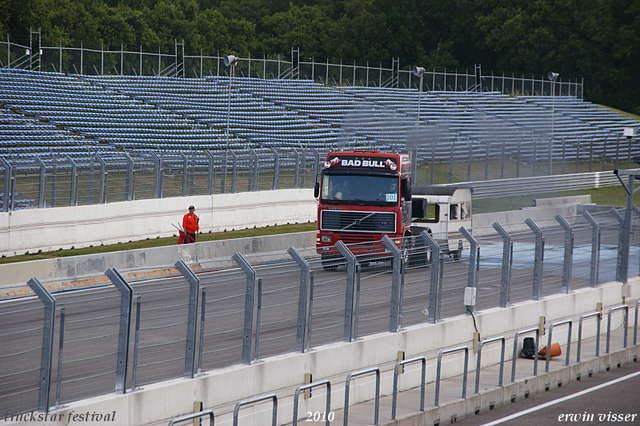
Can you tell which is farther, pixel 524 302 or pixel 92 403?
pixel 524 302

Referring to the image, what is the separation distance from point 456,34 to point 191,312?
3563 inches

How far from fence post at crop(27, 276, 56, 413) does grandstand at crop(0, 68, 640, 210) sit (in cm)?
1789

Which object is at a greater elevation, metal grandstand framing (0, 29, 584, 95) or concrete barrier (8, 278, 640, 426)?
metal grandstand framing (0, 29, 584, 95)

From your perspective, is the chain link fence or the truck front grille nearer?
the chain link fence

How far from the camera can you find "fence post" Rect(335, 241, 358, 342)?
987 centimetres

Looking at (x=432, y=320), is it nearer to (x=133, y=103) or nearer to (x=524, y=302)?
(x=524, y=302)

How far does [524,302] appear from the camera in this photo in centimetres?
1385

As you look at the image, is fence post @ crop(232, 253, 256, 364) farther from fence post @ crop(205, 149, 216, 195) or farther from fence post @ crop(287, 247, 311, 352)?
fence post @ crop(205, 149, 216, 195)

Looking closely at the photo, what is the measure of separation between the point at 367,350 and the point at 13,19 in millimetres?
62053

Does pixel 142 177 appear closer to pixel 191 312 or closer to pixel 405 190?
pixel 405 190

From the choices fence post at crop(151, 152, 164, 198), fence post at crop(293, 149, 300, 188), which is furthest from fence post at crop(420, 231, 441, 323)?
fence post at crop(293, 149, 300, 188)

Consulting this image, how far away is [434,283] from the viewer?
11.6 meters

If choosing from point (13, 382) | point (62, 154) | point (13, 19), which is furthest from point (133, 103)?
point (13, 382)

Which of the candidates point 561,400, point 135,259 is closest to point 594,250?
point 561,400
